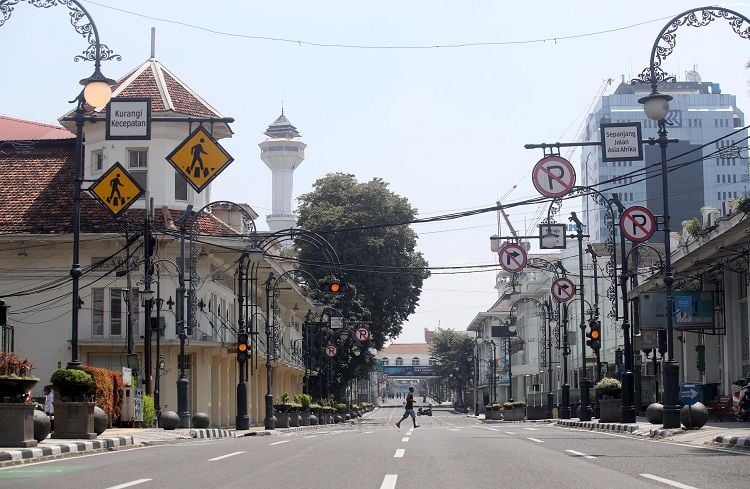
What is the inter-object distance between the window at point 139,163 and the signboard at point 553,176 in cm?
2504

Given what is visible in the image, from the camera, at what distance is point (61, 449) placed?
Answer: 64.3ft

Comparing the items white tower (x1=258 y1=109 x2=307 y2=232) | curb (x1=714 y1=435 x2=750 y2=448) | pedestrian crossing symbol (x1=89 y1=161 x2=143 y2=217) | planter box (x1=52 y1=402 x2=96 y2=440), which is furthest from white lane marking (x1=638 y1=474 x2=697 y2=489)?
white tower (x1=258 y1=109 x2=307 y2=232)

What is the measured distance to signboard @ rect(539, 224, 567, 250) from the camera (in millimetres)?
36122

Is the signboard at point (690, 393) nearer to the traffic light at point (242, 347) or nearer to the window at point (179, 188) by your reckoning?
the traffic light at point (242, 347)

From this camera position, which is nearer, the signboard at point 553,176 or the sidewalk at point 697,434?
the sidewalk at point 697,434

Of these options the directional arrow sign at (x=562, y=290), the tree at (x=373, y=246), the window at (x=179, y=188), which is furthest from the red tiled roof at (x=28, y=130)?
the directional arrow sign at (x=562, y=290)

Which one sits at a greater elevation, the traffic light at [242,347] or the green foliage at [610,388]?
the traffic light at [242,347]

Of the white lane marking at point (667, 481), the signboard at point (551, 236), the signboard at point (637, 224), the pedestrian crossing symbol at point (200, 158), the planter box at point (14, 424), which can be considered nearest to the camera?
the white lane marking at point (667, 481)

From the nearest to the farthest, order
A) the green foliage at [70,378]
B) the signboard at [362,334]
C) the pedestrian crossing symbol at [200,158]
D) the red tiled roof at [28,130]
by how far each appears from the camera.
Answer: the green foliage at [70,378]
the pedestrian crossing symbol at [200,158]
the red tiled roof at [28,130]
the signboard at [362,334]

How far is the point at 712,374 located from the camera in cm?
4544

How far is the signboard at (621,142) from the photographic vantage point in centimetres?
2486

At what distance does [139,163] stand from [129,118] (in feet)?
78.0

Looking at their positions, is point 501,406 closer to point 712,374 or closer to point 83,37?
point 712,374

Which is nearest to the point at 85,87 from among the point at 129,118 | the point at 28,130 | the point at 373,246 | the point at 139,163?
the point at 129,118
